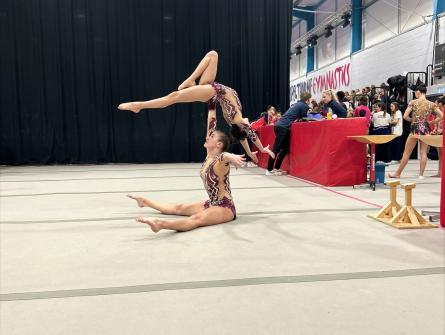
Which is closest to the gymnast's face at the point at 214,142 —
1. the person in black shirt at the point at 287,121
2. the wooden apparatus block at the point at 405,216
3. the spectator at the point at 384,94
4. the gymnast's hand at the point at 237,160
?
the gymnast's hand at the point at 237,160

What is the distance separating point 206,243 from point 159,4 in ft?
27.5

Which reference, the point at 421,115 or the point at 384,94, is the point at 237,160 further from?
the point at 384,94

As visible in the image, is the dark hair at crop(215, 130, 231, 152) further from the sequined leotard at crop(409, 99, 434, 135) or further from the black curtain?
the black curtain

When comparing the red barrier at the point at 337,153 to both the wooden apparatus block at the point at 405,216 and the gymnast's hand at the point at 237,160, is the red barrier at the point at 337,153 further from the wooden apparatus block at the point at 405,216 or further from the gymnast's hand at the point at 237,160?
the gymnast's hand at the point at 237,160

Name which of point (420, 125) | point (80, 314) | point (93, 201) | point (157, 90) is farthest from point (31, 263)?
point (157, 90)

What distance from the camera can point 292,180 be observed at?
5.43 m

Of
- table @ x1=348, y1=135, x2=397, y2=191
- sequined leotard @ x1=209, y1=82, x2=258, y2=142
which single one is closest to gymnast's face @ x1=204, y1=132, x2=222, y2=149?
sequined leotard @ x1=209, y1=82, x2=258, y2=142

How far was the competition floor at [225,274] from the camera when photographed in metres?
1.40

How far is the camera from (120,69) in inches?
372

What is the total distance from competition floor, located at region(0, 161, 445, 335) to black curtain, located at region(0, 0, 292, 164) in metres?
6.22

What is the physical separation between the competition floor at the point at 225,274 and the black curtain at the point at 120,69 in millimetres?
6220

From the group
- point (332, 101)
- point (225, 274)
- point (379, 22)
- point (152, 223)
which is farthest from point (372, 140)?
point (379, 22)

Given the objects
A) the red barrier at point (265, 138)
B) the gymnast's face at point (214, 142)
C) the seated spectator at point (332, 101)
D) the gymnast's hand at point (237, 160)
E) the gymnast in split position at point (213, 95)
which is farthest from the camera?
the red barrier at point (265, 138)

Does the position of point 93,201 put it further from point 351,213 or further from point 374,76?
point 374,76
